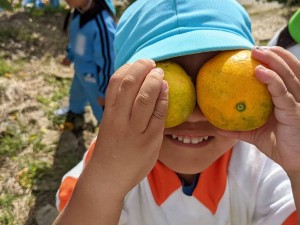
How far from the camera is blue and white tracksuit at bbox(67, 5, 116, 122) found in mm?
3012

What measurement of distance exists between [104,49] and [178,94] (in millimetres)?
2018

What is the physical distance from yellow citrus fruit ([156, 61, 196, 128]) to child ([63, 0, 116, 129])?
1.94m

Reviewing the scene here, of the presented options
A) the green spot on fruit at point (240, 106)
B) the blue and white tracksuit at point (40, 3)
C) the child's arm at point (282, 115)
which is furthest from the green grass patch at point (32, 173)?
the blue and white tracksuit at point (40, 3)

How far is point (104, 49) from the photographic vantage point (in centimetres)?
299

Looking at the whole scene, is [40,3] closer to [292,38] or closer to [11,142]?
[11,142]

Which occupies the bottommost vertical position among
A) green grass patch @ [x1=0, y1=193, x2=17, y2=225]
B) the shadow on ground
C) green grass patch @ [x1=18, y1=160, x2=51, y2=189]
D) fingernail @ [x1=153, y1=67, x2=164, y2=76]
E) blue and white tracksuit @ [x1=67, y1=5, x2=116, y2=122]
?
the shadow on ground

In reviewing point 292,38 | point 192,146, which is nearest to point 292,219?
point 192,146

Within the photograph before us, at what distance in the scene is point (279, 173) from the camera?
147cm

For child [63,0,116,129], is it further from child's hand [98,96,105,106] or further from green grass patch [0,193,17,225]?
green grass patch [0,193,17,225]

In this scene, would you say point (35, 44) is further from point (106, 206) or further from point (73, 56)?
point (106, 206)

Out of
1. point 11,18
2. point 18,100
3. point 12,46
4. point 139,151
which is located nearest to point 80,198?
point 139,151

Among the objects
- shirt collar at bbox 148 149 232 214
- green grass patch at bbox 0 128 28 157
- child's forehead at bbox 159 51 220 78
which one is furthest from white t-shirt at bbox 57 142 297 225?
green grass patch at bbox 0 128 28 157

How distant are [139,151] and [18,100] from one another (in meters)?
3.08

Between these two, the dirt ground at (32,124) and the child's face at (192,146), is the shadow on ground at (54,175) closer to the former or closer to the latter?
the dirt ground at (32,124)
